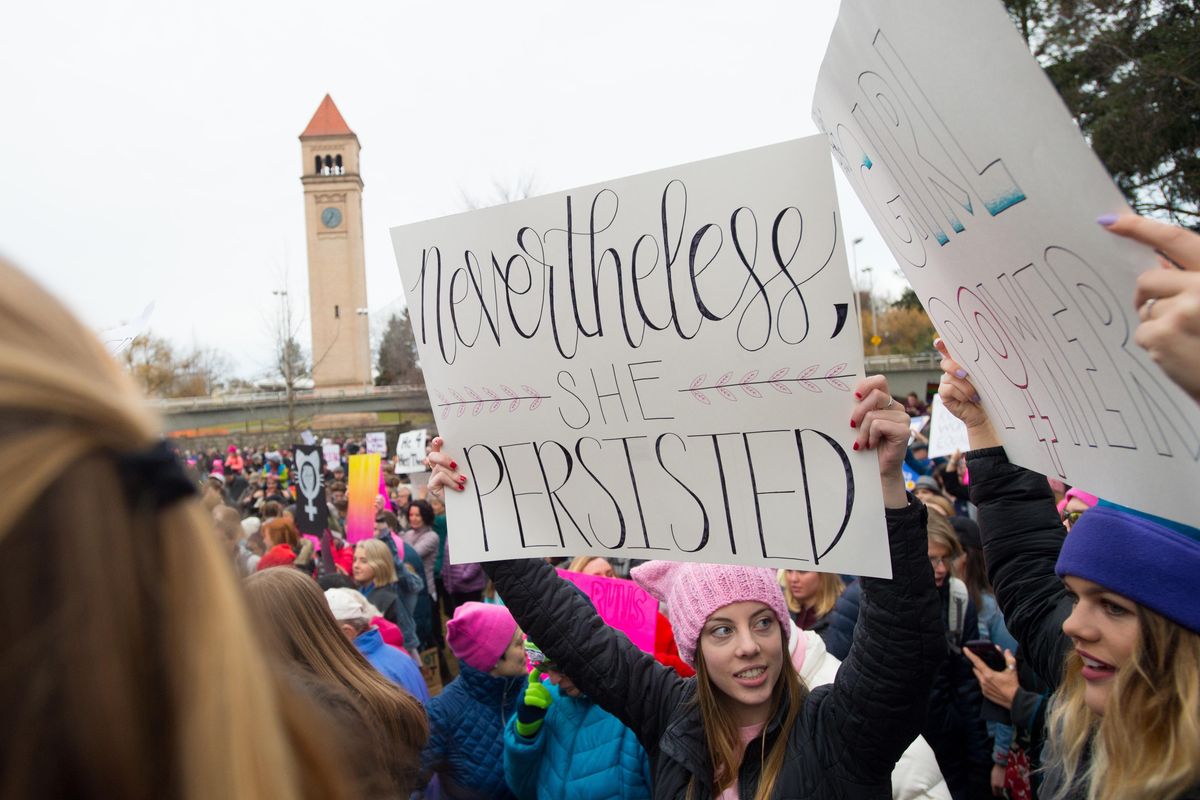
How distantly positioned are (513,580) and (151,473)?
5.79 feet

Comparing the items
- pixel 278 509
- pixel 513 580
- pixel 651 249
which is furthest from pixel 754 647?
pixel 278 509

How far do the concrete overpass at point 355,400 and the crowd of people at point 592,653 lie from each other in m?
36.7

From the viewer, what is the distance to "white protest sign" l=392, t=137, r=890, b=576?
6.32ft

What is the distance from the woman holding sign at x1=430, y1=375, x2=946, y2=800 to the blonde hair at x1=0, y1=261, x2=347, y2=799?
4.54 feet

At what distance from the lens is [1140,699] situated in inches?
66.9

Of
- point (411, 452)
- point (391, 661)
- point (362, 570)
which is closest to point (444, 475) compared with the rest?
point (391, 661)

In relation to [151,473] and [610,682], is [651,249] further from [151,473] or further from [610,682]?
[151,473]

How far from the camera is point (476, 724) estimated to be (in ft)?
11.1

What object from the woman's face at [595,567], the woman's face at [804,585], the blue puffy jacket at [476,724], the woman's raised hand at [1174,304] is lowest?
the blue puffy jacket at [476,724]

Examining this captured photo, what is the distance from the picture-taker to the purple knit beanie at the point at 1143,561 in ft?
5.71

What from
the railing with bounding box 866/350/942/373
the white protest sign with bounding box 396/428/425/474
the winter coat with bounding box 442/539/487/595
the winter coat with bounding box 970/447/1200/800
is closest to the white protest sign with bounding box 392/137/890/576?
the winter coat with bounding box 970/447/1200/800

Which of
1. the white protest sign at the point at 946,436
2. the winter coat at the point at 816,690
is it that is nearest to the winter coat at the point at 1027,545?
the winter coat at the point at 816,690

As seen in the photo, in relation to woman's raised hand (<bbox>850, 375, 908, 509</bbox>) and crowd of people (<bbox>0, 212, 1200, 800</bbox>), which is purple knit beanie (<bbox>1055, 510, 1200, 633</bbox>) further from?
woman's raised hand (<bbox>850, 375, 908, 509</bbox>)

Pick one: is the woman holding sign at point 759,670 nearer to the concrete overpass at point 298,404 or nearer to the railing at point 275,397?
the concrete overpass at point 298,404
